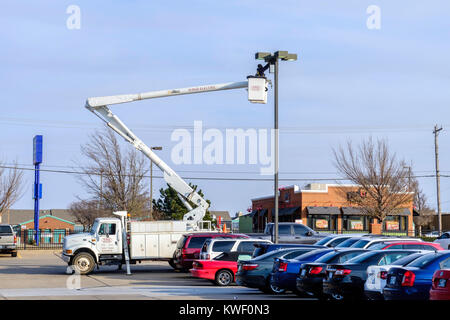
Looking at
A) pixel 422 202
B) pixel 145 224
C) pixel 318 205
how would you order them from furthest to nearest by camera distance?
pixel 422 202, pixel 318 205, pixel 145 224

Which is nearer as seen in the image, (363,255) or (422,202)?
(363,255)

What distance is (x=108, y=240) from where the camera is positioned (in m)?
28.4

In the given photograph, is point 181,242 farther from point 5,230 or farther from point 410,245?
point 5,230

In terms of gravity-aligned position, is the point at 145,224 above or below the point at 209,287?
above

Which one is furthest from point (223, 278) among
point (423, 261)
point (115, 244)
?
point (423, 261)

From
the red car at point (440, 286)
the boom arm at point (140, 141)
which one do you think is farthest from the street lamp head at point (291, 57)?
the red car at point (440, 286)

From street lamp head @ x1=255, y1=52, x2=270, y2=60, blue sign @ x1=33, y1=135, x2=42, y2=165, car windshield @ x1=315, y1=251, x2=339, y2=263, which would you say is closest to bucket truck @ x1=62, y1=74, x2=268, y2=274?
street lamp head @ x1=255, y1=52, x2=270, y2=60

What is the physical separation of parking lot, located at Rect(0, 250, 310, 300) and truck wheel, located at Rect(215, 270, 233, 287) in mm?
297

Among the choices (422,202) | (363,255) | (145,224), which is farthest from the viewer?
(422,202)

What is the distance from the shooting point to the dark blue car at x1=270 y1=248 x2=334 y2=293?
18297 mm
